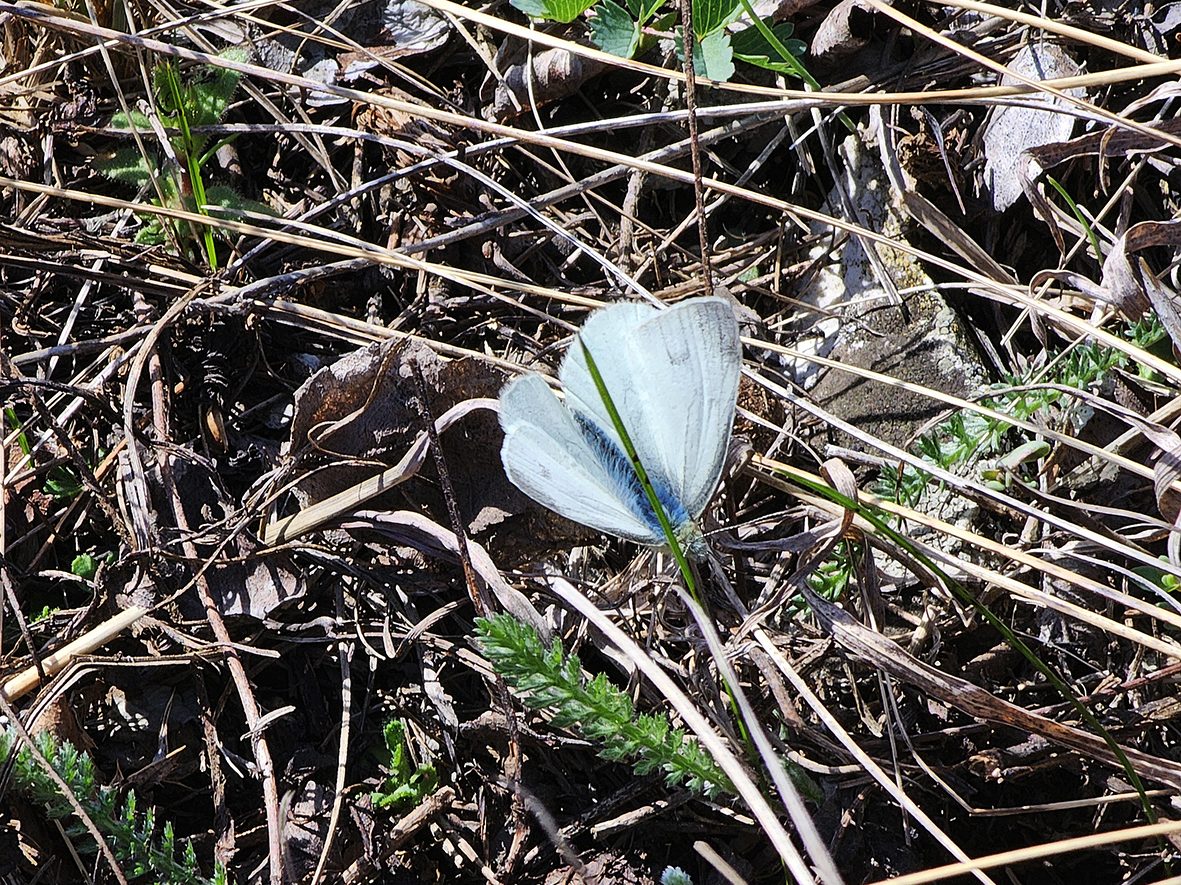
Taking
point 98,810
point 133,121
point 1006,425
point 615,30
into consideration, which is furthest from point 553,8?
point 98,810

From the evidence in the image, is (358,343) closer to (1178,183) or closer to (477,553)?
(477,553)

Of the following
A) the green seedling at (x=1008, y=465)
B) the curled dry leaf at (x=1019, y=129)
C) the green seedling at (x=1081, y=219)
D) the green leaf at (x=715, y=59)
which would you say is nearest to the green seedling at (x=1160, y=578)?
the green seedling at (x=1008, y=465)

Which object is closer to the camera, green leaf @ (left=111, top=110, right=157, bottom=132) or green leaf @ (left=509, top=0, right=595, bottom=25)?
green leaf @ (left=509, top=0, right=595, bottom=25)

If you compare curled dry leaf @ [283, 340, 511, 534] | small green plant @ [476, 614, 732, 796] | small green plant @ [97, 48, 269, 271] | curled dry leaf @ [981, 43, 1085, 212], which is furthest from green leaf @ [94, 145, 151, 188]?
curled dry leaf @ [981, 43, 1085, 212]

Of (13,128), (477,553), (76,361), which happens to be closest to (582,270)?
(477,553)

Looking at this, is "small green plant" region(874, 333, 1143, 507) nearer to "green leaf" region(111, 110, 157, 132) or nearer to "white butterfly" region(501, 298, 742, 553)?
"white butterfly" region(501, 298, 742, 553)

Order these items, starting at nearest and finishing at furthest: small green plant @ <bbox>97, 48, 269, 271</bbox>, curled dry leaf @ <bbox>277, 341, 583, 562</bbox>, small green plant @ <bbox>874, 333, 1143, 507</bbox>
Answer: small green plant @ <bbox>874, 333, 1143, 507</bbox>
curled dry leaf @ <bbox>277, 341, 583, 562</bbox>
small green plant @ <bbox>97, 48, 269, 271</bbox>

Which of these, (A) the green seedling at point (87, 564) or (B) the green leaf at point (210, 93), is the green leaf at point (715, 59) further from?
(A) the green seedling at point (87, 564)
